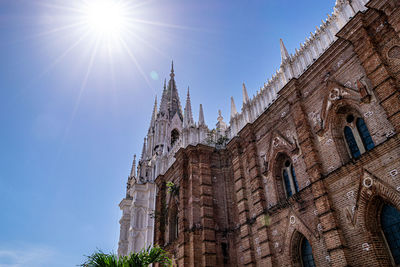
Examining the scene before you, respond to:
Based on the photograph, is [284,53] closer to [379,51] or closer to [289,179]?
[379,51]

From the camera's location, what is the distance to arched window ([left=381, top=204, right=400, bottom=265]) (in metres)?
9.65

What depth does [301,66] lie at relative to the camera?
14.7m

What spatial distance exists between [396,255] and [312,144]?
484cm

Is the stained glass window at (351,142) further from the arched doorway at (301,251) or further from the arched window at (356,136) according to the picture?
the arched doorway at (301,251)

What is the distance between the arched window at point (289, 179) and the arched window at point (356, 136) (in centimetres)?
308

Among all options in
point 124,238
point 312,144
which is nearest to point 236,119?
point 312,144

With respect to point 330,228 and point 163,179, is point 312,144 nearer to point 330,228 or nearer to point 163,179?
Result: point 330,228

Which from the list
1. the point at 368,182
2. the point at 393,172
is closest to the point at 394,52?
the point at 393,172

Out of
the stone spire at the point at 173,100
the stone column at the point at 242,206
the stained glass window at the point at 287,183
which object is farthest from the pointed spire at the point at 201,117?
the stone spire at the point at 173,100

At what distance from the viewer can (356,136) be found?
1172cm

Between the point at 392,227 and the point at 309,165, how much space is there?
11.8 ft

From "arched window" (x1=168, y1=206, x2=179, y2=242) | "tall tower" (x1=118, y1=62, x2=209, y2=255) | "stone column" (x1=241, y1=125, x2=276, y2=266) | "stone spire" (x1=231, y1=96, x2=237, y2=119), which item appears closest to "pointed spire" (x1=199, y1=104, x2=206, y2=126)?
"tall tower" (x1=118, y1=62, x2=209, y2=255)

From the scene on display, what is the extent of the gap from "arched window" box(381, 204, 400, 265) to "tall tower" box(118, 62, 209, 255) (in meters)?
11.6

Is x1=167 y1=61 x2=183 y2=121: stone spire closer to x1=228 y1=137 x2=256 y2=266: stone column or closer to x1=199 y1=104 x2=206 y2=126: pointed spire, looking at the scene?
x1=199 y1=104 x2=206 y2=126: pointed spire
